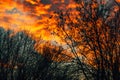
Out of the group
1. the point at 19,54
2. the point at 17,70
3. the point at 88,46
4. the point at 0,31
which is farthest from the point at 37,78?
the point at 88,46

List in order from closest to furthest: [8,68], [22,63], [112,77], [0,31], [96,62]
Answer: [112,77] → [96,62] → [0,31] → [8,68] → [22,63]

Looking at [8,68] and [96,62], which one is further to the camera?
[8,68]

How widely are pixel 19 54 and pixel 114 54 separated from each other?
1694 centimetres

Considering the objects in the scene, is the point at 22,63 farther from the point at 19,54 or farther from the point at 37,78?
the point at 37,78

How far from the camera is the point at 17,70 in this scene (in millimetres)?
36688

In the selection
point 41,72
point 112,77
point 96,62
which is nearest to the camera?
point 112,77

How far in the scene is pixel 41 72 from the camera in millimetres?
40625

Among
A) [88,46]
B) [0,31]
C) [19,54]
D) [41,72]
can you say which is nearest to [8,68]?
[19,54]

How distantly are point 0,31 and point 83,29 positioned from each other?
1406 cm

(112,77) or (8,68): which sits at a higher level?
(112,77)

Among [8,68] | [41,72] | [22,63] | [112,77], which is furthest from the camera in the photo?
[41,72]

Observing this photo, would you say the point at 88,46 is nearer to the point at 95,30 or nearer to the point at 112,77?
the point at 95,30

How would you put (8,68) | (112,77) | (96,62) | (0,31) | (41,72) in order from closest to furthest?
1. (112,77)
2. (96,62)
3. (0,31)
4. (8,68)
5. (41,72)

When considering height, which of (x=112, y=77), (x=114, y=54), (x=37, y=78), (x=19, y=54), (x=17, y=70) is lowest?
(x=37, y=78)
